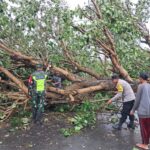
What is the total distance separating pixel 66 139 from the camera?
728 cm

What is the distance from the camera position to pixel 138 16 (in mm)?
10070

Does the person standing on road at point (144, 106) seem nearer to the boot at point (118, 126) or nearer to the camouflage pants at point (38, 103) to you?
the boot at point (118, 126)

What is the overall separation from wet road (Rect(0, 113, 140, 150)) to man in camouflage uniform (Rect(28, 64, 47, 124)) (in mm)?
431

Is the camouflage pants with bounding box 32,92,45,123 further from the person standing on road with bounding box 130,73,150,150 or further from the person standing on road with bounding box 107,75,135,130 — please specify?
the person standing on road with bounding box 130,73,150,150

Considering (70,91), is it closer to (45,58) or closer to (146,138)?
(45,58)

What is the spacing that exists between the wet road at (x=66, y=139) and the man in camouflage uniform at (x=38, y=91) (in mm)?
431

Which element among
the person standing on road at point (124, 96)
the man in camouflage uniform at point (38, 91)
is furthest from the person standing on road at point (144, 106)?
the man in camouflage uniform at point (38, 91)

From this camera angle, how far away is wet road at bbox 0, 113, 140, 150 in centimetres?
680

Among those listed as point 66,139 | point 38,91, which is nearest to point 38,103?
point 38,91

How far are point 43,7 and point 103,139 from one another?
13.0 ft

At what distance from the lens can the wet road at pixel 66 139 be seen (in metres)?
6.80

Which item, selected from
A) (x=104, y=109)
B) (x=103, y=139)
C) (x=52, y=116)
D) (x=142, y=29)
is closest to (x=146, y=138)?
(x=103, y=139)

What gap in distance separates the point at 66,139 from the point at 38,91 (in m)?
1.66

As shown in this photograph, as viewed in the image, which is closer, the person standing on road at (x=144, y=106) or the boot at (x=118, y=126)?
the person standing on road at (x=144, y=106)
